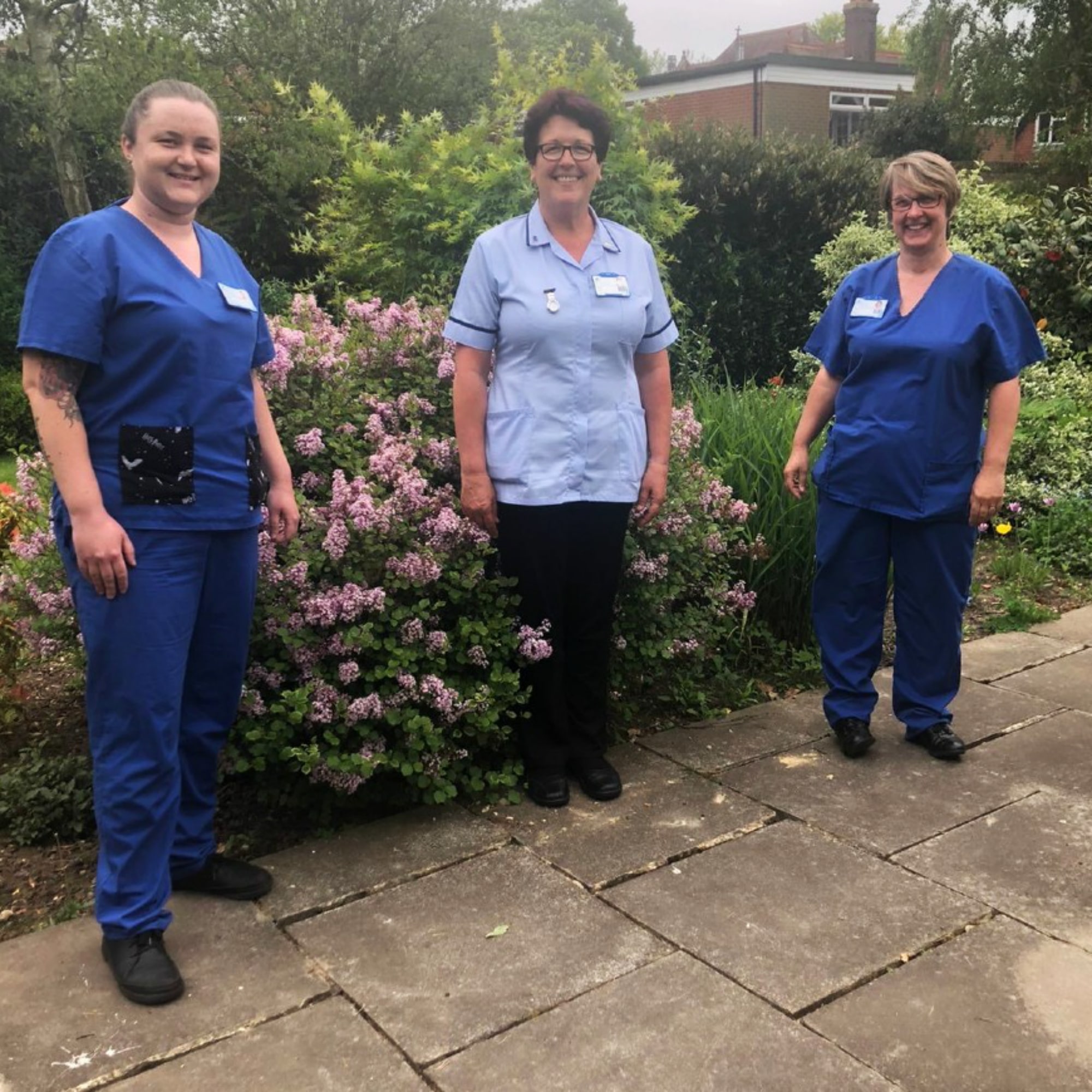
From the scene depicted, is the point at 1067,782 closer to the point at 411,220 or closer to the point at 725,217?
the point at 411,220

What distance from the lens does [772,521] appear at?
4535 millimetres

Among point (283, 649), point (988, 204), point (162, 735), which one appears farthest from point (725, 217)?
point (162, 735)

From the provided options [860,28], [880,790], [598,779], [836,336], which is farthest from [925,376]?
[860,28]

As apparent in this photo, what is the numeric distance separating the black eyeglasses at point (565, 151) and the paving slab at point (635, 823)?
1.82m

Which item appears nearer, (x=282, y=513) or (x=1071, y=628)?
(x=282, y=513)

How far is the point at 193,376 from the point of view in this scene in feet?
7.52

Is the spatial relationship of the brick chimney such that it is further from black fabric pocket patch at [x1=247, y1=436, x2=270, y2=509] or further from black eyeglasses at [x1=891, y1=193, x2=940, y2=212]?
black fabric pocket patch at [x1=247, y1=436, x2=270, y2=509]

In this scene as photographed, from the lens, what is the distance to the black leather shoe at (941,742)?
11.7ft

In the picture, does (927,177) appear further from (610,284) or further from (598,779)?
(598,779)

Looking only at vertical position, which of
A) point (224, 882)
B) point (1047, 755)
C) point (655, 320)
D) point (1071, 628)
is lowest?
point (1071, 628)

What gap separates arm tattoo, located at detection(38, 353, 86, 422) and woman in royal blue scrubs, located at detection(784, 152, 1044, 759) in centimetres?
229

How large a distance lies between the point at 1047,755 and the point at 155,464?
9.56ft

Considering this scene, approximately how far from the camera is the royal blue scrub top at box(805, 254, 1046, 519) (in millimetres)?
3322

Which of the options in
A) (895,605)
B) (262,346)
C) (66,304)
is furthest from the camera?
(895,605)
